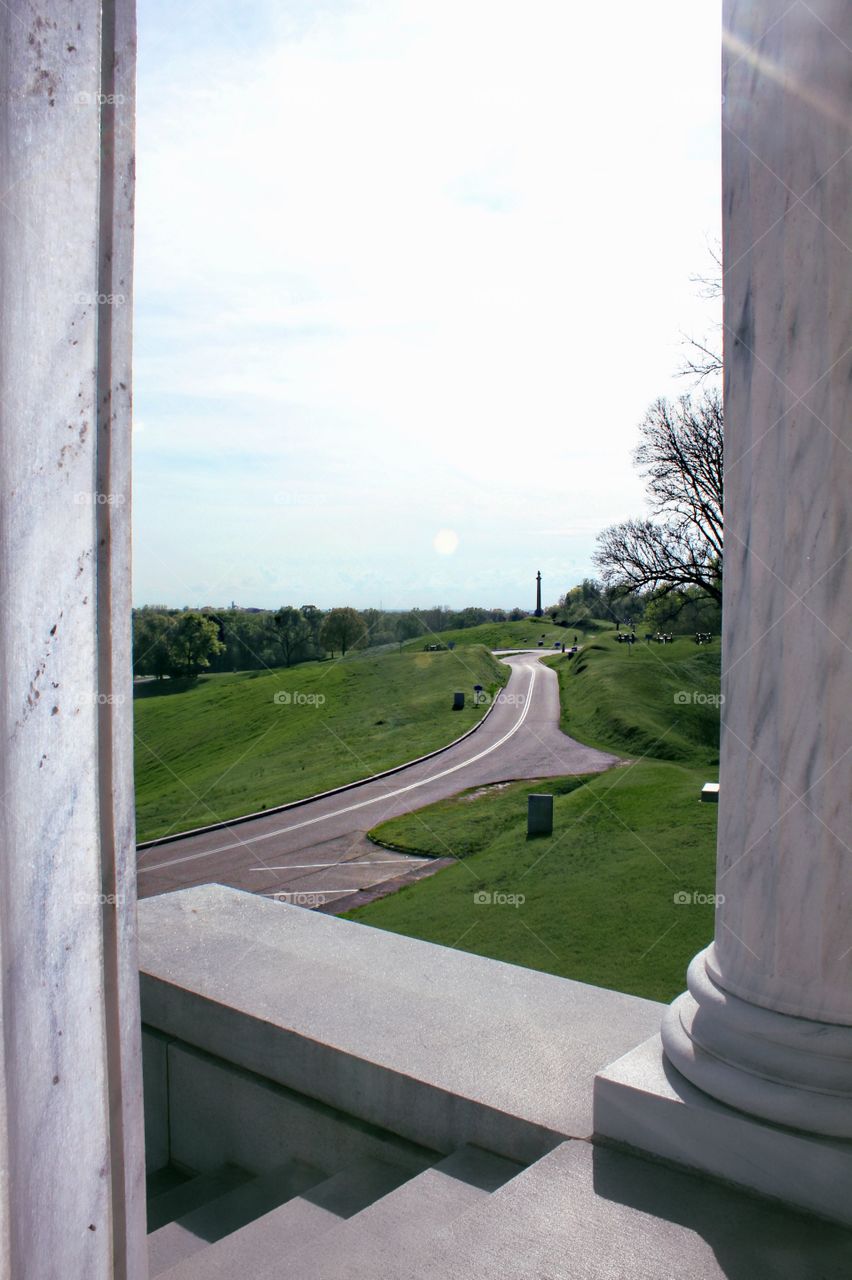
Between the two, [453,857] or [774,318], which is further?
[453,857]

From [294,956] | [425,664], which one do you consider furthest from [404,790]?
[294,956]

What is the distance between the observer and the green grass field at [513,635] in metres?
49.3

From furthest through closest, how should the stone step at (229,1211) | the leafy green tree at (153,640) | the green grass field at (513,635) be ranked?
the green grass field at (513,635) < the leafy green tree at (153,640) < the stone step at (229,1211)

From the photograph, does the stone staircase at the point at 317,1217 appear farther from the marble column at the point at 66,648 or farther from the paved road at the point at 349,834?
the paved road at the point at 349,834

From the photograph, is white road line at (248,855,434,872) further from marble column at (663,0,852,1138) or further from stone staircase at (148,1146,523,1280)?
marble column at (663,0,852,1138)

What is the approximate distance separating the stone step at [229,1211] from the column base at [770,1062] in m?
2.17

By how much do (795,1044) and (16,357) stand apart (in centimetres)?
341

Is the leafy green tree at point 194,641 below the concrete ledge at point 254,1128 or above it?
above

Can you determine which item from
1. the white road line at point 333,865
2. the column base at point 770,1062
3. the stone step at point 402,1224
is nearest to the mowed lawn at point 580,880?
the white road line at point 333,865

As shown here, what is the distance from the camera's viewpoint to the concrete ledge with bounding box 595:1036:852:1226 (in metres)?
3.17

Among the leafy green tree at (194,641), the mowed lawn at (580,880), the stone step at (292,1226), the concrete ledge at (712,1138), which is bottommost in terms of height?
the mowed lawn at (580,880)

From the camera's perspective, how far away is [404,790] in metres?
25.1

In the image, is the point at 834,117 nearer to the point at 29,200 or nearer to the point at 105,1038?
the point at 29,200

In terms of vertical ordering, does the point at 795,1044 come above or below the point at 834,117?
below
